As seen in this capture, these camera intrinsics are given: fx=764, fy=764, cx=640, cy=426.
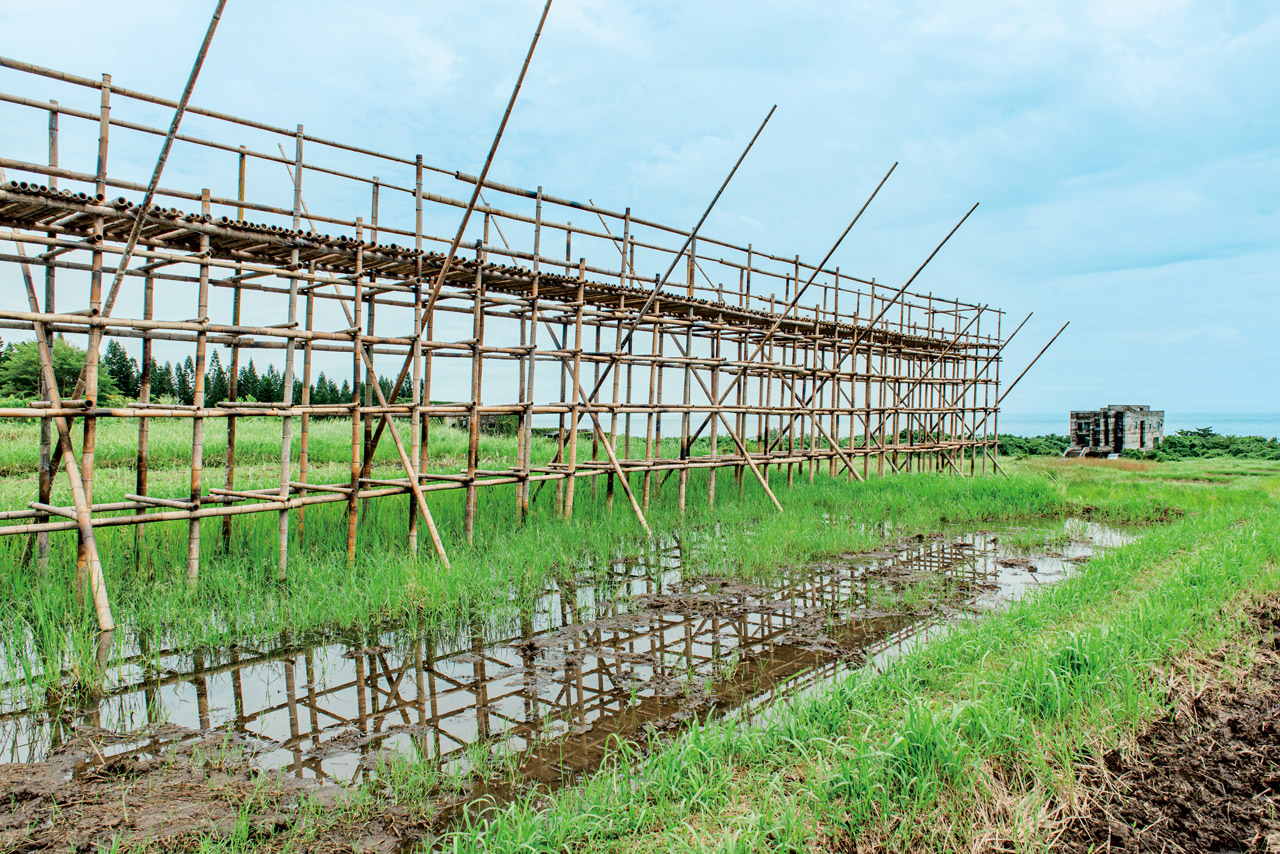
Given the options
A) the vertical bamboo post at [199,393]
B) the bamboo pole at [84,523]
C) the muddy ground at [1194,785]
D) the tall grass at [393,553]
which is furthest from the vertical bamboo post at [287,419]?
the muddy ground at [1194,785]

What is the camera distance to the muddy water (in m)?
4.30

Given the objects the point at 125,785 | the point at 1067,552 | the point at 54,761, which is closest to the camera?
the point at 125,785

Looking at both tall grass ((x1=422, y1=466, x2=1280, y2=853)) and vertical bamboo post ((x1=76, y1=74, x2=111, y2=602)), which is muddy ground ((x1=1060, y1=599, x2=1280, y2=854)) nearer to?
tall grass ((x1=422, y1=466, x2=1280, y2=853))

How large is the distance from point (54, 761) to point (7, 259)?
15.3 ft

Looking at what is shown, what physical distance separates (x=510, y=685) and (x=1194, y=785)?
3.97 metres

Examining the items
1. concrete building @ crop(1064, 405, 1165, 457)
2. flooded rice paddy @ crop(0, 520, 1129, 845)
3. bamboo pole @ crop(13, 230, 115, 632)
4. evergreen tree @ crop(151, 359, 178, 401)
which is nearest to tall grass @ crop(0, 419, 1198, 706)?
bamboo pole @ crop(13, 230, 115, 632)

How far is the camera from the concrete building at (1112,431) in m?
27.7

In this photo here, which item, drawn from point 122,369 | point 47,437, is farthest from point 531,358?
point 122,369

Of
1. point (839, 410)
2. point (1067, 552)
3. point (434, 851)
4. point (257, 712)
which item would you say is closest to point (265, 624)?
point (257, 712)

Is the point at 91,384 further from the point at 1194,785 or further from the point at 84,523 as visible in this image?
the point at 1194,785

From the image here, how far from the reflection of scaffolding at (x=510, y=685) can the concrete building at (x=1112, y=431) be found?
83.5ft

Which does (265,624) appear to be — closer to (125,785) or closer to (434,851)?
(125,785)

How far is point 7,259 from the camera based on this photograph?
655cm

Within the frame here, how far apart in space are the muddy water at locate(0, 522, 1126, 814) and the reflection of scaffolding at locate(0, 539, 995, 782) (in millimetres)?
16
